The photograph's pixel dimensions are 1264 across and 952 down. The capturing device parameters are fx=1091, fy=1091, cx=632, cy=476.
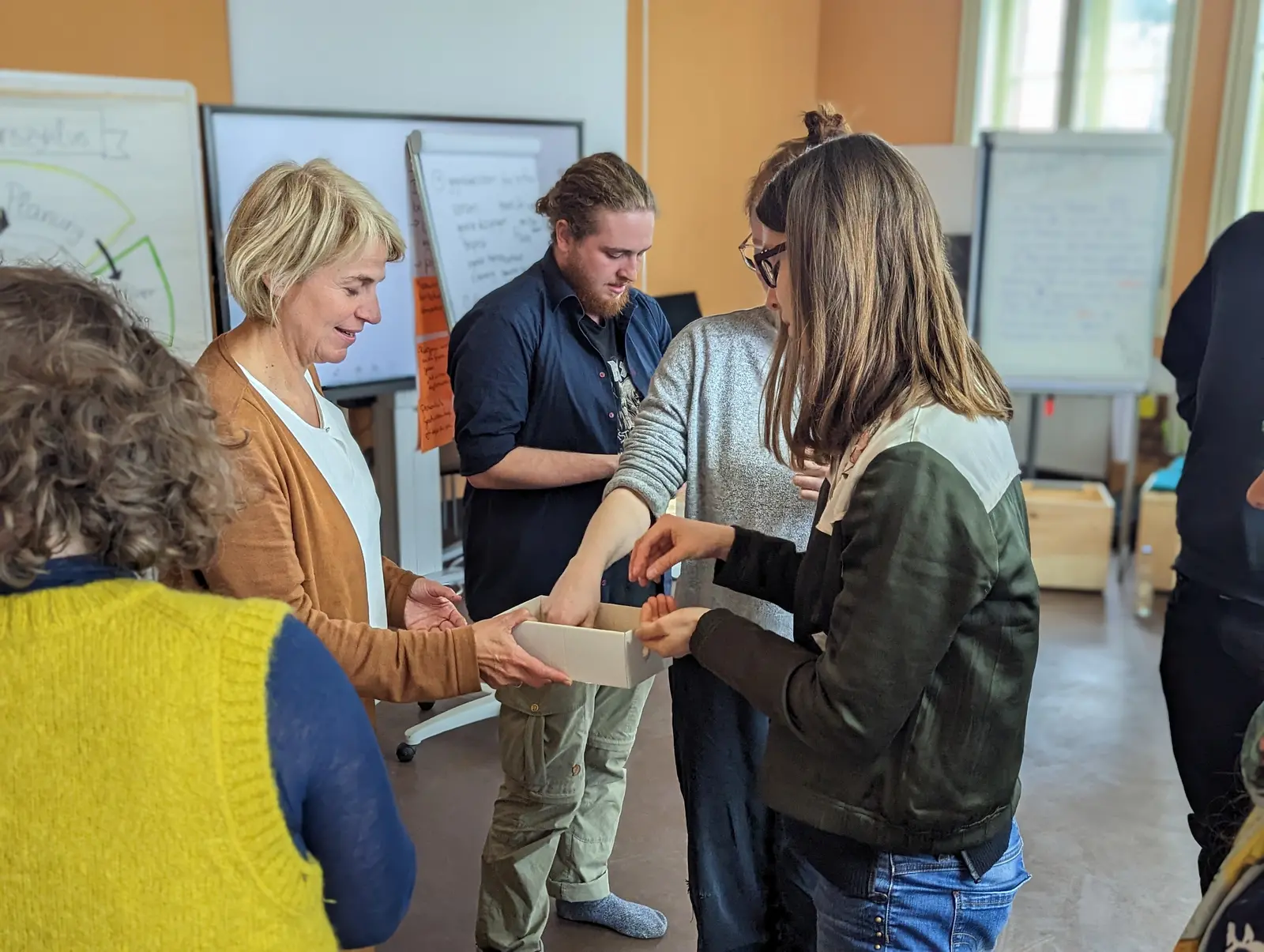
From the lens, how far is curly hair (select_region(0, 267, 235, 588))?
2.51 feet

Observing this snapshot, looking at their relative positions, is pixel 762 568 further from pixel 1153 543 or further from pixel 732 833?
pixel 1153 543

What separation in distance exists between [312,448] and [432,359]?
2.03 m

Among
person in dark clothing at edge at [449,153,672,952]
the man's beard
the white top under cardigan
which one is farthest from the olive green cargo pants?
the man's beard

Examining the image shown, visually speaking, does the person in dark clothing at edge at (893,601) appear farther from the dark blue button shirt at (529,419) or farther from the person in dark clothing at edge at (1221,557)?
the dark blue button shirt at (529,419)

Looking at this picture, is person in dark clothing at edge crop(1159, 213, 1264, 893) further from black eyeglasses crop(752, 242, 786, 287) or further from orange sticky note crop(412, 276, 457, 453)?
orange sticky note crop(412, 276, 457, 453)

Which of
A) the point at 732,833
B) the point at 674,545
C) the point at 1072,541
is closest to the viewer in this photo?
the point at 674,545

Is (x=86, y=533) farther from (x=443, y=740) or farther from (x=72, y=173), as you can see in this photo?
(x=443, y=740)

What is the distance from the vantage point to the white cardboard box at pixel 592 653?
4.80 ft

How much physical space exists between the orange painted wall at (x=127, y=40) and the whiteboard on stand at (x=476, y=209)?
1.92 feet

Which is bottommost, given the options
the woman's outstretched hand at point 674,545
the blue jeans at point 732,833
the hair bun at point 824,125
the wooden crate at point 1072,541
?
the wooden crate at point 1072,541

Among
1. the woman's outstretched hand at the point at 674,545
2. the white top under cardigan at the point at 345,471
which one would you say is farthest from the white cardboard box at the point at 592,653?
the white top under cardigan at the point at 345,471

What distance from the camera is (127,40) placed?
2844 millimetres

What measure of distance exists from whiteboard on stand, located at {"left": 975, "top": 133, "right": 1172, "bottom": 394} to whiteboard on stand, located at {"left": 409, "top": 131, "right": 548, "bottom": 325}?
2131 millimetres

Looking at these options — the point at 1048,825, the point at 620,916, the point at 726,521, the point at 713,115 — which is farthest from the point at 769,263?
the point at 713,115
